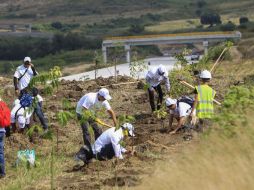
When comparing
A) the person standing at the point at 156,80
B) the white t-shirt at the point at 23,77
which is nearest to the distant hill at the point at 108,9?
the person standing at the point at 156,80

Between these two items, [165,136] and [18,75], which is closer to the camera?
[165,136]

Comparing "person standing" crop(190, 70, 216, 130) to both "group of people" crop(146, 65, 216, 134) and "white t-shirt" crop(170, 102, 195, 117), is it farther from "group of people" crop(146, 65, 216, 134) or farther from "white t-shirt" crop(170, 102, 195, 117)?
"white t-shirt" crop(170, 102, 195, 117)

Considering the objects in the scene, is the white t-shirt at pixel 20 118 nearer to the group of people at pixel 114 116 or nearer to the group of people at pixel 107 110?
the group of people at pixel 107 110

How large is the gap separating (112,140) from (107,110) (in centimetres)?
91

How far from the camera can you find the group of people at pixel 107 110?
12711 mm

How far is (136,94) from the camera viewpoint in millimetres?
22328

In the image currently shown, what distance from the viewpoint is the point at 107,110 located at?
13.3 metres

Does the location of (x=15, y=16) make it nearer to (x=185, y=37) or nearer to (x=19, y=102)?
(x=185, y=37)

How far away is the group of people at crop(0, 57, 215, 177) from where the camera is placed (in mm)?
12711

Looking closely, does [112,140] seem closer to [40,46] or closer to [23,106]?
[23,106]

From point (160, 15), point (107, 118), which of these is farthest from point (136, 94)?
point (160, 15)

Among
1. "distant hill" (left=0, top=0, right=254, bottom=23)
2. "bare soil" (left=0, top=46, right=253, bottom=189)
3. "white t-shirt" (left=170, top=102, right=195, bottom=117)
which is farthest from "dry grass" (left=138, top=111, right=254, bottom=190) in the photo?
"distant hill" (left=0, top=0, right=254, bottom=23)

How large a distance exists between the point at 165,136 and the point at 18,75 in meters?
3.98

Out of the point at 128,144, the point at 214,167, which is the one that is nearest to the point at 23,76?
the point at 128,144
